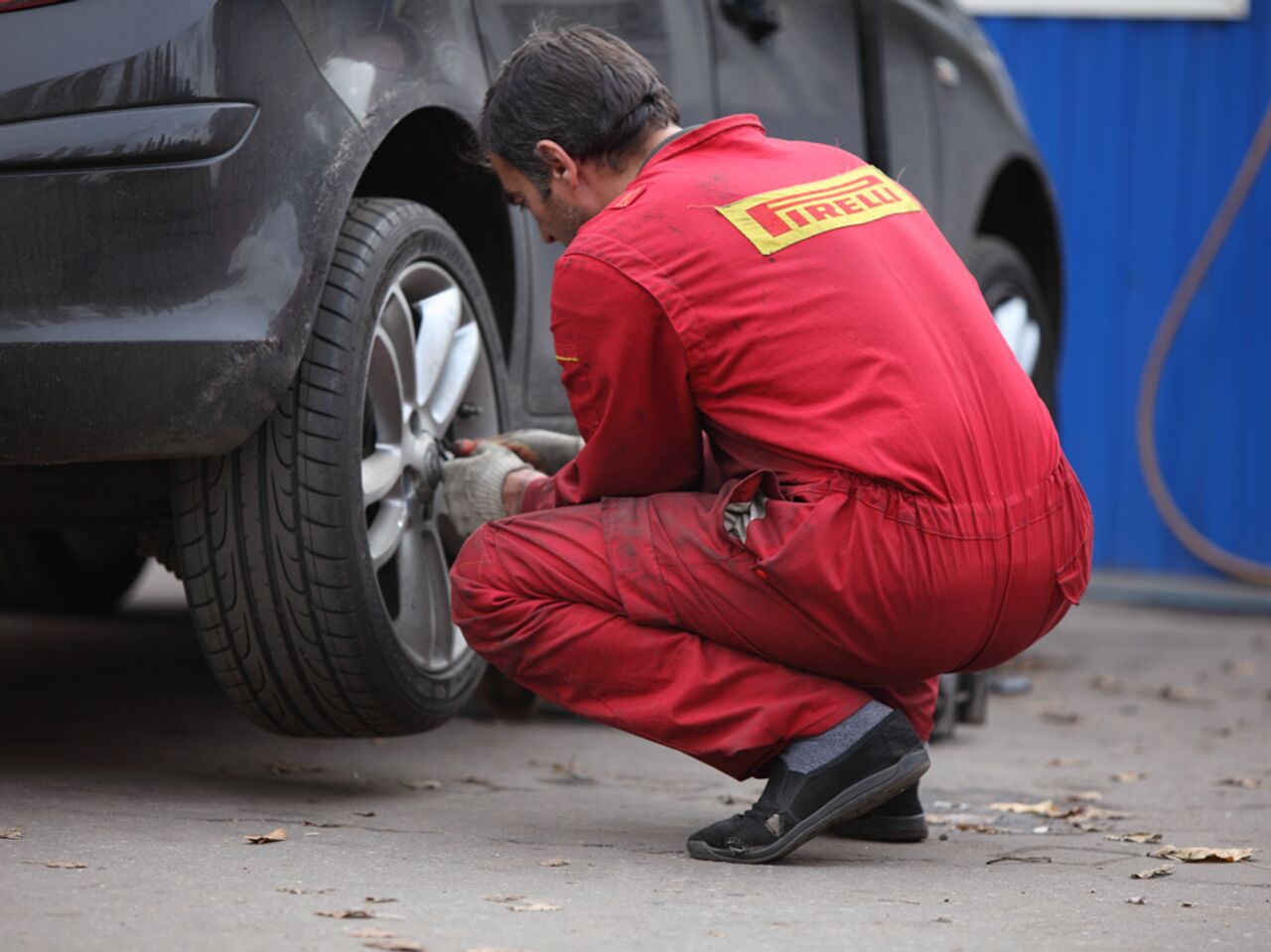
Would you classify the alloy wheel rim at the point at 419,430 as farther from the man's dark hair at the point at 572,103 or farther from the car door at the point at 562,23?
the man's dark hair at the point at 572,103

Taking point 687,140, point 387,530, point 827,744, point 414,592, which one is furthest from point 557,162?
point 827,744

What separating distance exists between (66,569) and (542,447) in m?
2.28

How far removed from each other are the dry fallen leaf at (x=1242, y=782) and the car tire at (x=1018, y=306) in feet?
4.27

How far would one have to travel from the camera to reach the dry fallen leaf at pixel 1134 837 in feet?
8.91

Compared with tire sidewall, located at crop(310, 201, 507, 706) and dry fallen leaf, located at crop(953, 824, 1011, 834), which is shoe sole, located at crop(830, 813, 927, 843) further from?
tire sidewall, located at crop(310, 201, 507, 706)

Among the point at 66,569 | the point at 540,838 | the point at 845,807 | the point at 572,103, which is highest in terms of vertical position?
the point at 572,103

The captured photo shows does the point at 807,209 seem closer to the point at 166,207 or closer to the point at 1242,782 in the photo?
the point at 166,207

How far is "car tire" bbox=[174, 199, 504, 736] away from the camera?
8.09 ft

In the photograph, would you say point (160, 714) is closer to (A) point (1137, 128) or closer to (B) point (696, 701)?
(B) point (696, 701)

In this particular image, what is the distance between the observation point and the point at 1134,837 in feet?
8.98

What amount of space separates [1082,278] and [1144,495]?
0.90 metres

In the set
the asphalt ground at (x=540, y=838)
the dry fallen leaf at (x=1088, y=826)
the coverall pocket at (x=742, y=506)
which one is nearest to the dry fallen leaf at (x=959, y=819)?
the asphalt ground at (x=540, y=838)

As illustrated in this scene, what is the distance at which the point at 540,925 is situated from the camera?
1991mm

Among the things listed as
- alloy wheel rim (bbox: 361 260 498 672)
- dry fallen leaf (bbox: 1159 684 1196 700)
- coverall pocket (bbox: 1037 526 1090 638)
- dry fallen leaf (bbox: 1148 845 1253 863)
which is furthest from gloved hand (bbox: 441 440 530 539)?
dry fallen leaf (bbox: 1159 684 1196 700)
